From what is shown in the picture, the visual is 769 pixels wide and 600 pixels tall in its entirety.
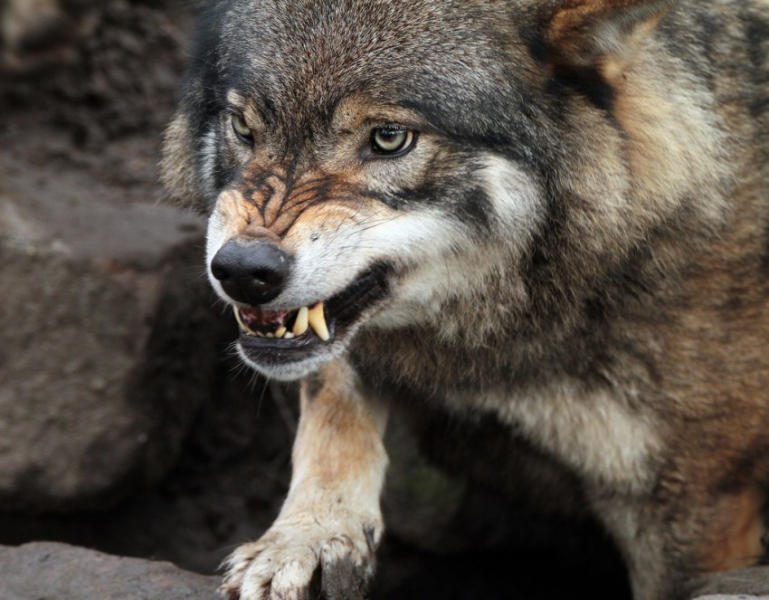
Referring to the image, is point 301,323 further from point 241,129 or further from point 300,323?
point 241,129

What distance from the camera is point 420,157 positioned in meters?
2.87

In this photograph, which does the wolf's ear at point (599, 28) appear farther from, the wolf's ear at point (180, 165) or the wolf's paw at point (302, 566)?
the wolf's paw at point (302, 566)

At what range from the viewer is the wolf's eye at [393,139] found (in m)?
2.86

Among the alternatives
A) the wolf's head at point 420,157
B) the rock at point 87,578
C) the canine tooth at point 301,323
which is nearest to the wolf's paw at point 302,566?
the rock at point 87,578

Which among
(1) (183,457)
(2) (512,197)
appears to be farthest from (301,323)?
(1) (183,457)

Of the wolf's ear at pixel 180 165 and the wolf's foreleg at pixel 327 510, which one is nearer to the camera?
the wolf's foreleg at pixel 327 510

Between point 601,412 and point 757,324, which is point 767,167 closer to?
point 757,324

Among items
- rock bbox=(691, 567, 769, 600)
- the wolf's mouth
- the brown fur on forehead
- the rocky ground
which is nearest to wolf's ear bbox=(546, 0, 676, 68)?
the brown fur on forehead

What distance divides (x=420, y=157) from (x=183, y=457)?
2.88 meters

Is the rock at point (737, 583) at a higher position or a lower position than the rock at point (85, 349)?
higher

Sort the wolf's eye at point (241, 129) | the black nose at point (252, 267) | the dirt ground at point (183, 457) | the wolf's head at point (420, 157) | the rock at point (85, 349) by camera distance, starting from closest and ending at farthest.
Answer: the black nose at point (252, 267), the wolf's head at point (420, 157), the wolf's eye at point (241, 129), the rock at point (85, 349), the dirt ground at point (183, 457)

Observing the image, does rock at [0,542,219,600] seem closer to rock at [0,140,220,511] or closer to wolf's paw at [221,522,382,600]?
wolf's paw at [221,522,382,600]

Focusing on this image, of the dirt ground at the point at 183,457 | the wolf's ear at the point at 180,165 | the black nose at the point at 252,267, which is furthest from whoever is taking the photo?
the dirt ground at the point at 183,457

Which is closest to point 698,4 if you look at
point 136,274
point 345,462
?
point 345,462
